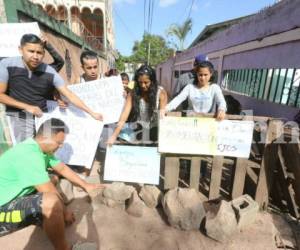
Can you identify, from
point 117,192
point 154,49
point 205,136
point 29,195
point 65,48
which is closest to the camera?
point 29,195

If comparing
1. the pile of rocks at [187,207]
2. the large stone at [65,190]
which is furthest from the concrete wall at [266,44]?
the large stone at [65,190]

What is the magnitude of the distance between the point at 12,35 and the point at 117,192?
7.89 ft

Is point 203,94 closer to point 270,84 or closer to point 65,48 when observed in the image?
point 270,84

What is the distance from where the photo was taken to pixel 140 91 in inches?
113

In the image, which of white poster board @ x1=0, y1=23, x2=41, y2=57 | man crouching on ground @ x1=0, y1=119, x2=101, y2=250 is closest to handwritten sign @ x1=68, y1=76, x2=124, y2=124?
white poster board @ x1=0, y1=23, x2=41, y2=57

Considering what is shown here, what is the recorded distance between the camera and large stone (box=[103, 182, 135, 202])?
285 centimetres

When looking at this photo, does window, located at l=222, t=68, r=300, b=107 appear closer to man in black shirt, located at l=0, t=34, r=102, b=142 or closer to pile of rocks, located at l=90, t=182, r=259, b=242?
pile of rocks, located at l=90, t=182, r=259, b=242

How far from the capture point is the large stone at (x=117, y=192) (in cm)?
285

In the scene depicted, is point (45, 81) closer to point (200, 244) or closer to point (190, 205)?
point (190, 205)

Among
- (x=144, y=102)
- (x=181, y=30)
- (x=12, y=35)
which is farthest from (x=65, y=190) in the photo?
(x=181, y=30)

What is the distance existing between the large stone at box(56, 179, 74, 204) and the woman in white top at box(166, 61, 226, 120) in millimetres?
1639

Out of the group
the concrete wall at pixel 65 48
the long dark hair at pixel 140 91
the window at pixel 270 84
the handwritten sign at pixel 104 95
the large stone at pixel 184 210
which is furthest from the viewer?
the concrete wall at pixel 65 48

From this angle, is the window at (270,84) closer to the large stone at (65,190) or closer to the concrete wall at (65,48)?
the large stone at (65,190)

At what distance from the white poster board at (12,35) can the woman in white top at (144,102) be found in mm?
1565
